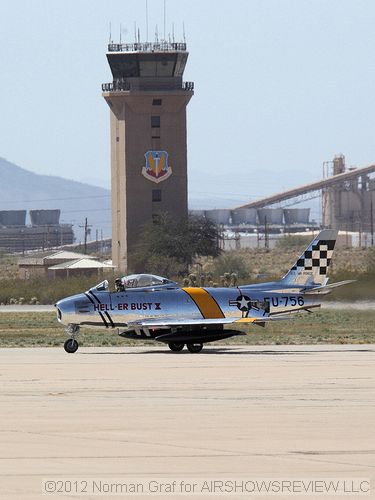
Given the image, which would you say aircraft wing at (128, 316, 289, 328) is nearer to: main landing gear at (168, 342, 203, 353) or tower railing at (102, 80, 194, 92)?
main landing gear at (168, 342, 203, 353)

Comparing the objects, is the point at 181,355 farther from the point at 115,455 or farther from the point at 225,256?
the point at 225,256

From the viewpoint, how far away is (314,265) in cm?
4081

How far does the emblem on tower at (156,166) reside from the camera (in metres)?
114

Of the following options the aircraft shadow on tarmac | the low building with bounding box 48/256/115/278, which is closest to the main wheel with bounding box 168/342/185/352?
the aircraft shadow on tarmac

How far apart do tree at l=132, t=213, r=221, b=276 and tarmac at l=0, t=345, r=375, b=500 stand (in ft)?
256

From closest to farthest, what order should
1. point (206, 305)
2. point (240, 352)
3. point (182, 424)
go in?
point (182, 424)
point (240, 352)
point (206, 305)

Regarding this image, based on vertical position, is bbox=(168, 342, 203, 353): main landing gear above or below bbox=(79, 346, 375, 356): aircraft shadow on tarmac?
above

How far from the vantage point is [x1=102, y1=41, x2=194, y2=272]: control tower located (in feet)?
375

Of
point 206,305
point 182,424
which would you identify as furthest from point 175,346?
point 182,424

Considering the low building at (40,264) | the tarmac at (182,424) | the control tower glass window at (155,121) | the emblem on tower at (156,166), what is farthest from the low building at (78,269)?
the tarmac at (182,424)

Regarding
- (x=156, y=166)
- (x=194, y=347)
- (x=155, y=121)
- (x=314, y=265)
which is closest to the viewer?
(x=194, y=347)

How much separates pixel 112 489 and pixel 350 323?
40018 mm

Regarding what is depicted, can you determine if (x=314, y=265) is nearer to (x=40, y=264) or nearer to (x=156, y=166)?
(x=156, y=166)

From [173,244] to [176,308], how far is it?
7678 cm
